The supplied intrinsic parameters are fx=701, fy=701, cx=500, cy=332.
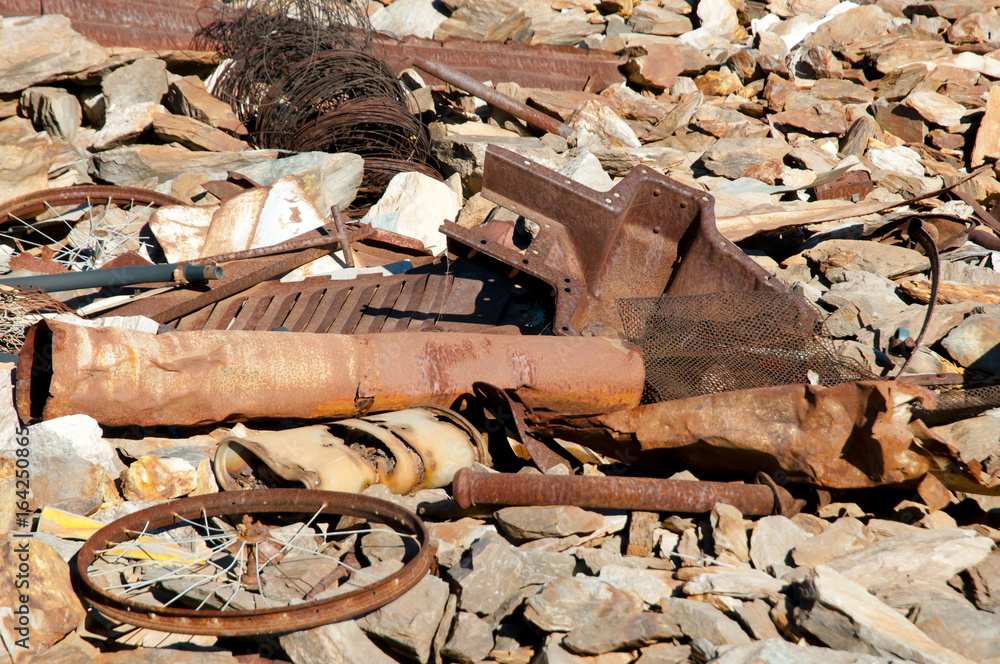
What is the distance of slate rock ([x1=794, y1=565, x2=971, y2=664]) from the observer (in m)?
1.84

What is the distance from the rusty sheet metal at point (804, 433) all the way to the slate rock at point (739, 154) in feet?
12.5

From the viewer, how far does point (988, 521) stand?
2646 mm

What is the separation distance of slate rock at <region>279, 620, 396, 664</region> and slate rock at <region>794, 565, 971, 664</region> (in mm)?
1233

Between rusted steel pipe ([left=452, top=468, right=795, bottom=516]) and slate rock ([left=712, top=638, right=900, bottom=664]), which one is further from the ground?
slate rock ([left=712, top=638, right=900, bottom=664])

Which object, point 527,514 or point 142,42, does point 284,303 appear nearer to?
point 527,514

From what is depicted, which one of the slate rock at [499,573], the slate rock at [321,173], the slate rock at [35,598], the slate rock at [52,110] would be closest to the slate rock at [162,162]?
the slate rock at [321,173]

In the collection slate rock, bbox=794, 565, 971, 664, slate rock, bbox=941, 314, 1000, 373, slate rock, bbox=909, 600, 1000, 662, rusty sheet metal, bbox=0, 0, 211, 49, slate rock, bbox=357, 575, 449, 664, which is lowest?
slate rock, bbox=941, 314, 1000, 373

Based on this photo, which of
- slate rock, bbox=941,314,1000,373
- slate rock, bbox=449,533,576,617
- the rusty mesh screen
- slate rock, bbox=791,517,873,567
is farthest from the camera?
slate rock, bbox=941,314,1000,373

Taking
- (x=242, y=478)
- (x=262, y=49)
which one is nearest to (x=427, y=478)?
(x=242, y=478)

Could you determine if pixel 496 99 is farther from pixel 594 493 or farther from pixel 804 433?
pixel 594 493

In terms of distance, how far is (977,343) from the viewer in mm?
3637

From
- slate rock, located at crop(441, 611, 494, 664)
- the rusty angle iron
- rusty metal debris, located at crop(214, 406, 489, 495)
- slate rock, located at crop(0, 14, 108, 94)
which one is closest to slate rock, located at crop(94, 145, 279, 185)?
slate rock, located at crop(0, 14, 108, 94)

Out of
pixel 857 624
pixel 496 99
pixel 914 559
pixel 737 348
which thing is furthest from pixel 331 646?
pixel 496 99

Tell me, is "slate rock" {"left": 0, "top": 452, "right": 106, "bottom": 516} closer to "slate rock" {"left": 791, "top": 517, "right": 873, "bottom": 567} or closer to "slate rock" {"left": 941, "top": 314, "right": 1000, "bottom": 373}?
"slate rock" {"left": 791, "top": 517, "right": 873, "bottom": 567}
